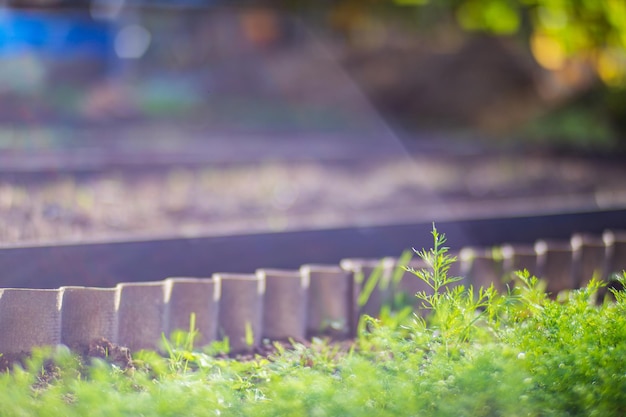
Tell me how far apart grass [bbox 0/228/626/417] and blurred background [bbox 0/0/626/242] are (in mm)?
1485

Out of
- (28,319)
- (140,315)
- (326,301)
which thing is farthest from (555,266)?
(28,319)

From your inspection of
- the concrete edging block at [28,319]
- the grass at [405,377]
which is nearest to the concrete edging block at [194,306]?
the grass at [405,377]

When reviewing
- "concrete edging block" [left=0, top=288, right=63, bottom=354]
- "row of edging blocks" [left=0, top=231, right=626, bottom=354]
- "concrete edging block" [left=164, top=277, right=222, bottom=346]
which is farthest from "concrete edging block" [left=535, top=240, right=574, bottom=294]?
"concrete edging block" [left=0, top=288, right=63, bottom=354]

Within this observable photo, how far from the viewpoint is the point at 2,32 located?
10.5 m

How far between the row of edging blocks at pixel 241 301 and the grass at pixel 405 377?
4.0 inches

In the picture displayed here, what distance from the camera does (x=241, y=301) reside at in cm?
246

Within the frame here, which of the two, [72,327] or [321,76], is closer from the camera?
[72,327]

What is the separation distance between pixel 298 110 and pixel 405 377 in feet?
33.3

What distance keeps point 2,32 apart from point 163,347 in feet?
31.9

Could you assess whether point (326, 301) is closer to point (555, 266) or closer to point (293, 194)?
point (555, 266)

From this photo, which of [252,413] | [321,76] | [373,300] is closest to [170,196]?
[373,300]

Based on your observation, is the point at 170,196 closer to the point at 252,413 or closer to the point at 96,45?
the point at 252,413

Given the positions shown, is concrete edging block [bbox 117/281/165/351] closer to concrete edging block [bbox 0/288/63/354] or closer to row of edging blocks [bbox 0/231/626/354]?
row of edging blocks [bbox 0/231/626/354]

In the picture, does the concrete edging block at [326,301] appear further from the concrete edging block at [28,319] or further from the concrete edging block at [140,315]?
the concrete edging block at [28,319]
